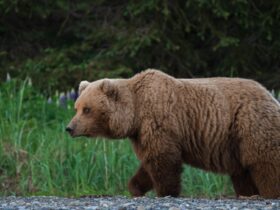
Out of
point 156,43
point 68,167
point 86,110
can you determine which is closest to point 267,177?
point 86,110

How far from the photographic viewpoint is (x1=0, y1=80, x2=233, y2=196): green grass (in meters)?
11.0

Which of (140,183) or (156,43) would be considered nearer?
(140,183)

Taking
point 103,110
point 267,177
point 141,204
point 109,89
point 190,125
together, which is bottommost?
point 141,204

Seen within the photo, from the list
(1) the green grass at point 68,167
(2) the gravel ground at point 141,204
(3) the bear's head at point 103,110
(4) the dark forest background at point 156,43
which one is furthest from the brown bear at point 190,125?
(4) the dark forest background at point 156,43

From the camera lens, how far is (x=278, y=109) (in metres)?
9.09

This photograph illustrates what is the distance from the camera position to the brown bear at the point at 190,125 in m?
8.95

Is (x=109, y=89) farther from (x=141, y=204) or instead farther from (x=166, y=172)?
(x=141, y=204)

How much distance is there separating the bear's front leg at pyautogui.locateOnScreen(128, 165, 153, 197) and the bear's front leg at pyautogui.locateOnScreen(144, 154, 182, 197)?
46 centimetres

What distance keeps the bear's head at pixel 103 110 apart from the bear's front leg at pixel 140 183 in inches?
18.9

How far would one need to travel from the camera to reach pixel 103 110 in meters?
9.26

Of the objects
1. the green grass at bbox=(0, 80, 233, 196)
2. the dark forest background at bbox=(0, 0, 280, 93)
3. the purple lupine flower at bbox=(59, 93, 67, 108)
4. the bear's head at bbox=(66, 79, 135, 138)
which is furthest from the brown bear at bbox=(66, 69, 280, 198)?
the dark forest background at bbox=(0, 0, 280, 93)

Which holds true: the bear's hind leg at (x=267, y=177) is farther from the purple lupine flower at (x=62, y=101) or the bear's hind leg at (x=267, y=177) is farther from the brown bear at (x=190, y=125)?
the purple lupine flower at (x=62, y=101)

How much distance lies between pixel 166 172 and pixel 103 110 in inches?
32.9

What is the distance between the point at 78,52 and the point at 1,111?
165 inches
